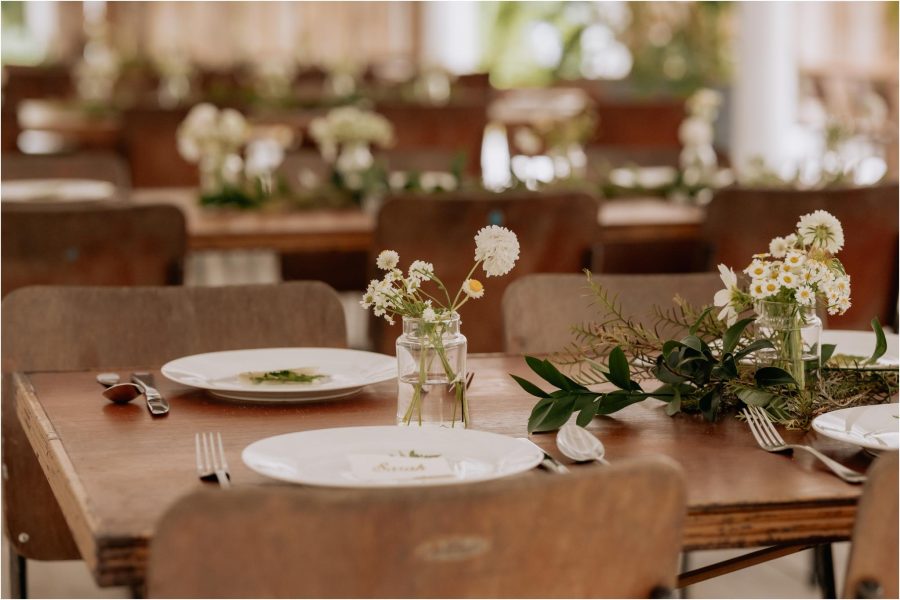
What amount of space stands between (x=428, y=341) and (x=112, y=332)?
2.44 feet

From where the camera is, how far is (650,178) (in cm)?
403

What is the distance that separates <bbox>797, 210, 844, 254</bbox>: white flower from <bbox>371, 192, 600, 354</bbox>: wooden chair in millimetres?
1366

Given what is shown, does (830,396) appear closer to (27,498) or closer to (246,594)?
(246,594)

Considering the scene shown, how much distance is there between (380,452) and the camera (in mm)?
1256

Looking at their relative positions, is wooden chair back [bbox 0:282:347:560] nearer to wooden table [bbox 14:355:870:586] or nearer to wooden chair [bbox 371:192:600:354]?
wooden table [bbox 14:355:870:586]

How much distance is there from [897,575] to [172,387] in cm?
86

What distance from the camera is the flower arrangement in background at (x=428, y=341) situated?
1.40 m

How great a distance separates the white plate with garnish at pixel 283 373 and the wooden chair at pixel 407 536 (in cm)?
63

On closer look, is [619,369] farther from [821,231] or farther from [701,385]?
[821,231]

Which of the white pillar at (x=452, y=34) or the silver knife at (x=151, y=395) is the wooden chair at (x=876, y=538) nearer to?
the silver knife at (x=151, y=395)

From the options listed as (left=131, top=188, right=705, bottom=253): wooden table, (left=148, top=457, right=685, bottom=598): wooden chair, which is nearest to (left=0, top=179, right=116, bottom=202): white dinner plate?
(left=131, top=188, right=705, bottom=253): wooden table

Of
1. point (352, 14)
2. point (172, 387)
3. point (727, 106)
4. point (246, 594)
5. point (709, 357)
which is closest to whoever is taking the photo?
point (246, 594)

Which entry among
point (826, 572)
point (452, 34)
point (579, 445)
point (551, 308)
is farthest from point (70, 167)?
point (452, 34)

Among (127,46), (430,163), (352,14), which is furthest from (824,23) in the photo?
(430,163)
